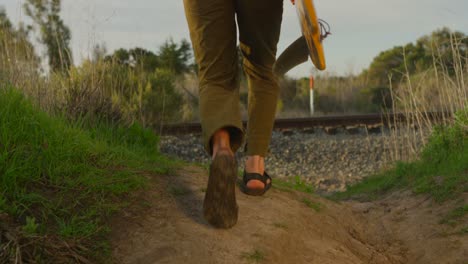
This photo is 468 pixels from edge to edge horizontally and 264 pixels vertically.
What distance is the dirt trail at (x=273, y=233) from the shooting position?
2.68 meters

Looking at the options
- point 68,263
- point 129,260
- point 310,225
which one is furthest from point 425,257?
point 68,263

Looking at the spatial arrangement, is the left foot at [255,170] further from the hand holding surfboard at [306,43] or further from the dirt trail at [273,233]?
the hand holding surfboard at [306,43]

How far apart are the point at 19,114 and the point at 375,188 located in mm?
3850

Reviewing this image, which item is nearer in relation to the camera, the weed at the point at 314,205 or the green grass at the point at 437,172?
the weed at the point at 314,205

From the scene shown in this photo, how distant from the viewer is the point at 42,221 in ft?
8.56

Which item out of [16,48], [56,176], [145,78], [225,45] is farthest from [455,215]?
[145,78]

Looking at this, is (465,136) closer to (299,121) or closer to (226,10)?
(226,10)

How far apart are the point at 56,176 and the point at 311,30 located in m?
1.50

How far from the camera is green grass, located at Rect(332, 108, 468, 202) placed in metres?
4.52

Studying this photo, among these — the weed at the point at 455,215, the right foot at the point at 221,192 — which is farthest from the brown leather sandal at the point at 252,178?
the weed at the point at 455,215

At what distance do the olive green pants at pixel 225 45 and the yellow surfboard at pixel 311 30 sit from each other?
276mm

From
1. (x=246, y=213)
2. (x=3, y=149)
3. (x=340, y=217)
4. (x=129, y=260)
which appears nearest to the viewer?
(x=129, y=260)

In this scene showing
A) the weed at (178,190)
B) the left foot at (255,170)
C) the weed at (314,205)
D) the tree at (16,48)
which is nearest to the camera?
the weed at (178,190)

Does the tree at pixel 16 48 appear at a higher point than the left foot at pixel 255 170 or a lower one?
higher
